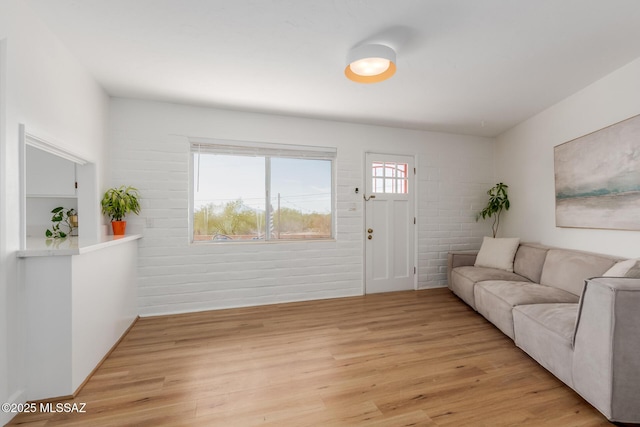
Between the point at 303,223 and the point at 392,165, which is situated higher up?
the point at 392,165

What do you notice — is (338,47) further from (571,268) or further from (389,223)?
(571,268)

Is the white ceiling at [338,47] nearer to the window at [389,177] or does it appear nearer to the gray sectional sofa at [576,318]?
the window at [389,177]

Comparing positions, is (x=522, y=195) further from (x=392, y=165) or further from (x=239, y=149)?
(x=239, y=149)

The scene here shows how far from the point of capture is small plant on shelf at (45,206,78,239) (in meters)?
2.80

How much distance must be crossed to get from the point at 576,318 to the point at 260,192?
10.4 feet

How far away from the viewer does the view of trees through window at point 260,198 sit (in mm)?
3385

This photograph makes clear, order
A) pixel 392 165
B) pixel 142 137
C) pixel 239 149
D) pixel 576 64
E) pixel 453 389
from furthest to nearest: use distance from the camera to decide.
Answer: pixel 392 165, pixel 239 149, pixel 142 137, pixel 576 64, pixel 453 389

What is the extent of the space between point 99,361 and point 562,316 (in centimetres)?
346

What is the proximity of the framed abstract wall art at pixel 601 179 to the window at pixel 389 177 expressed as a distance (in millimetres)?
1775

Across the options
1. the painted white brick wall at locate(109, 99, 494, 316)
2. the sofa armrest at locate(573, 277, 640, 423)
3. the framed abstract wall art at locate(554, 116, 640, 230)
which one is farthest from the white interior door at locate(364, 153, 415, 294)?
the sofa armrest at locate(573, 277, 640, 423)

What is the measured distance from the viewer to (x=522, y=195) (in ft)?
12.7

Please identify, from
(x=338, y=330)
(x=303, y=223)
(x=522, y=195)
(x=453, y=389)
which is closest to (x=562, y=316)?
(x=453, y=389)

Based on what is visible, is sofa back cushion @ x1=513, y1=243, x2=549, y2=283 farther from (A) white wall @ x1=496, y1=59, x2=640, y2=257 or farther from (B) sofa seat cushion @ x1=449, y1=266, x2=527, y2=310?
(A) white wall @ x1=496, y1=59, x2=640, y2=257

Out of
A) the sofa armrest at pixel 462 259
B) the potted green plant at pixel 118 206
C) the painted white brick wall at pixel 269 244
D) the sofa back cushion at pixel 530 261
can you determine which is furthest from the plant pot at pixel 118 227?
the sofa back cushion at pixel 530 261
